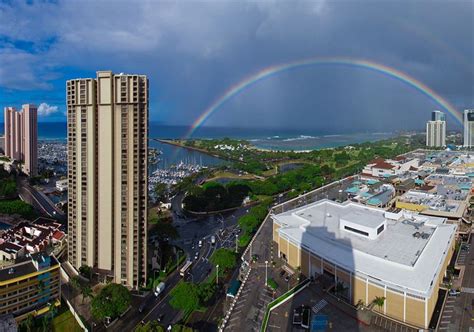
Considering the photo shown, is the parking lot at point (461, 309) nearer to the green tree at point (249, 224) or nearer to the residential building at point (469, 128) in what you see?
the green tree at point (249, 224)

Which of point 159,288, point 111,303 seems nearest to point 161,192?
point 159,288

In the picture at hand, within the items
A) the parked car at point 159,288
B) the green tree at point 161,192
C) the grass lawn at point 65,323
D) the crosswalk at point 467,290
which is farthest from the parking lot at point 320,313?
the green tree at point 161,192

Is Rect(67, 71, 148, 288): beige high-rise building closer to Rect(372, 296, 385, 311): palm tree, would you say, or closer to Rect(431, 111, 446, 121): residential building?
Rect(372, 296, 385, 311): palm tree

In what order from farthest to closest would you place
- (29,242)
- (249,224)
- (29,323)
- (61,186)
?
(61,186)
(249,224)
(29,242)
(29,323)

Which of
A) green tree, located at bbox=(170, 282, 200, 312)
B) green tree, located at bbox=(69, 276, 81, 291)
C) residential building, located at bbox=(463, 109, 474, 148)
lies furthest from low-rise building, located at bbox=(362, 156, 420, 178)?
residential building, located at bbox=(463, 109, 474, 148)

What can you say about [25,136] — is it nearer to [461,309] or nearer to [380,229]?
[380,229]
